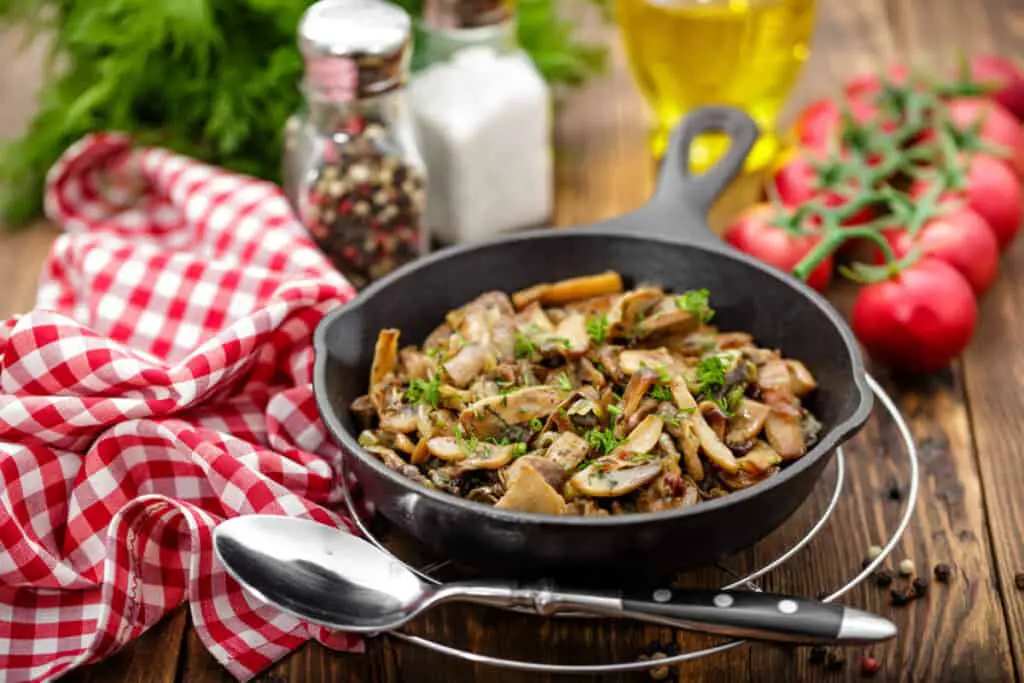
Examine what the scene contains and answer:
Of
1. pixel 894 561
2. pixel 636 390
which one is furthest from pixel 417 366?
pixel 894 561

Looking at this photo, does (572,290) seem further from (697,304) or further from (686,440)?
(686,440)

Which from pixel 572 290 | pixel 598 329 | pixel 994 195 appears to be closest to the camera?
pixel 598 329

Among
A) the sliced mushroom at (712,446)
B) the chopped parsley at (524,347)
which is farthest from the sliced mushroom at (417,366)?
the sliced mushroom at (712,446)

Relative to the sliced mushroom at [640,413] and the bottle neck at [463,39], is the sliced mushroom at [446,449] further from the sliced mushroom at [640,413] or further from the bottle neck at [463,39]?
the bottle neck at [463,39]

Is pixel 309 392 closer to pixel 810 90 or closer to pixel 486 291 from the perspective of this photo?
pixel 486 291

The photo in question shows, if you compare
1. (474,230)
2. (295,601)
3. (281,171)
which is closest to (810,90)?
(474,230)

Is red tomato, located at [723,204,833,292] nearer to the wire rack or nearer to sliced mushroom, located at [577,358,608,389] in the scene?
the wire rack

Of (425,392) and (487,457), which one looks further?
(425,392)
